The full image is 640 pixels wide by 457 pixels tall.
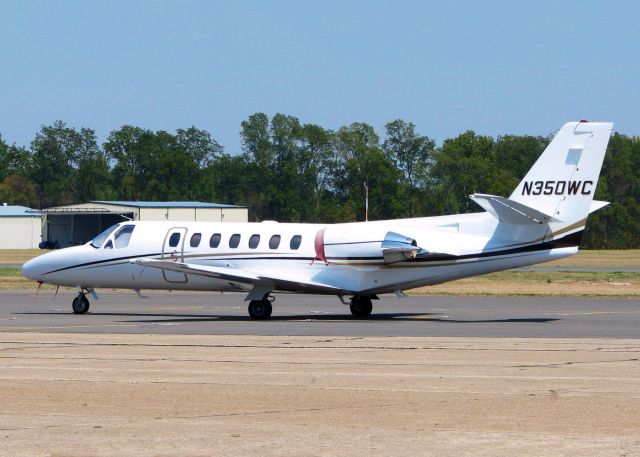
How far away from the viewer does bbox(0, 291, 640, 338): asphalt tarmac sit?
89.8 ft

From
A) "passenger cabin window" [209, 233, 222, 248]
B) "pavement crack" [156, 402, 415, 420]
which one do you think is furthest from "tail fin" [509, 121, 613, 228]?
"pavement crack" [156, 402, 415, 420]

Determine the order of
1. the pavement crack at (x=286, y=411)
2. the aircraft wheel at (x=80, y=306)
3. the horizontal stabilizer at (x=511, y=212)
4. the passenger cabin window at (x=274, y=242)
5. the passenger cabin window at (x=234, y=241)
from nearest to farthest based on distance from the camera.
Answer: the pavement crack at (x=286, y=411)
the horizontal stabilizer at (x=511, y=212)
the passenger cabin window at (x=274, y=242)
the passenger cabin window at (x=234, y=241)
the aircraft wheel at (x=80, y=306)

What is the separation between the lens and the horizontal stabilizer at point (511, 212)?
1169 inches

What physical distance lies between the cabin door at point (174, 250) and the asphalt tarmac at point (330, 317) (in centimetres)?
105

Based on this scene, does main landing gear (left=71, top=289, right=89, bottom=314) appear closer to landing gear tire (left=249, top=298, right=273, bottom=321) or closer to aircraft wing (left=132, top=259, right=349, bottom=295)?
aircraft wing (left=132, top=259, right=349, bottom=295)

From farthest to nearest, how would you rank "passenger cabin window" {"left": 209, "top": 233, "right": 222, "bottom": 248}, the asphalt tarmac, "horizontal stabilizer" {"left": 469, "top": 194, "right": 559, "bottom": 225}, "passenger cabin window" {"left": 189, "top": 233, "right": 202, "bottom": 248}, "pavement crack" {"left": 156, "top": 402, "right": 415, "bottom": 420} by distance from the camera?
"passenger cabin window" {"left": 189, "top": 233, "right": 202, "bottom": 248} → "passenger cabin window" {"left": 209, "top": 233, "right": 222, "bottom": 248} → "horizontal stabilizer" {"left": 469, "top": 194, "right": 559, "bottom": 225} → the asphalt tarmac → "pavement crack" {"left": 156, "top": 402, "right": 415, "bottom": 420}

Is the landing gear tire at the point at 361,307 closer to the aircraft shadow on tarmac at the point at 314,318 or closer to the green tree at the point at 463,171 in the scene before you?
the aircraft shadow on tarmac at the point at 314,318

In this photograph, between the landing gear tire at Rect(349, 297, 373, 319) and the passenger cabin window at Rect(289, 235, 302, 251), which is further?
the landing gear tire at Rect(349, 297, 373, 319)

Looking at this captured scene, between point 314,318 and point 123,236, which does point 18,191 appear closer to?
point 123,236

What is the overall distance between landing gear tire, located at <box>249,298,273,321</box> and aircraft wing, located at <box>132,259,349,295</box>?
40cm

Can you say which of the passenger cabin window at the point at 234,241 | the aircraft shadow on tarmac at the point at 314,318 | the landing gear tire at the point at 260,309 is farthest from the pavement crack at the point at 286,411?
the passenger cabin window at the point at 234,241

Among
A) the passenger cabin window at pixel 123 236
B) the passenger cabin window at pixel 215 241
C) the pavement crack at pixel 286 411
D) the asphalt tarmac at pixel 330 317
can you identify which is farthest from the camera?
the passenger cabin window at pixel 123 236

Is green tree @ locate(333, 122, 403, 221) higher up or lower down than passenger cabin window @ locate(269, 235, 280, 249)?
lower down

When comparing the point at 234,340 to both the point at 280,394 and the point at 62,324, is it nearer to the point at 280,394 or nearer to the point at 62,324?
the point at 62,324
